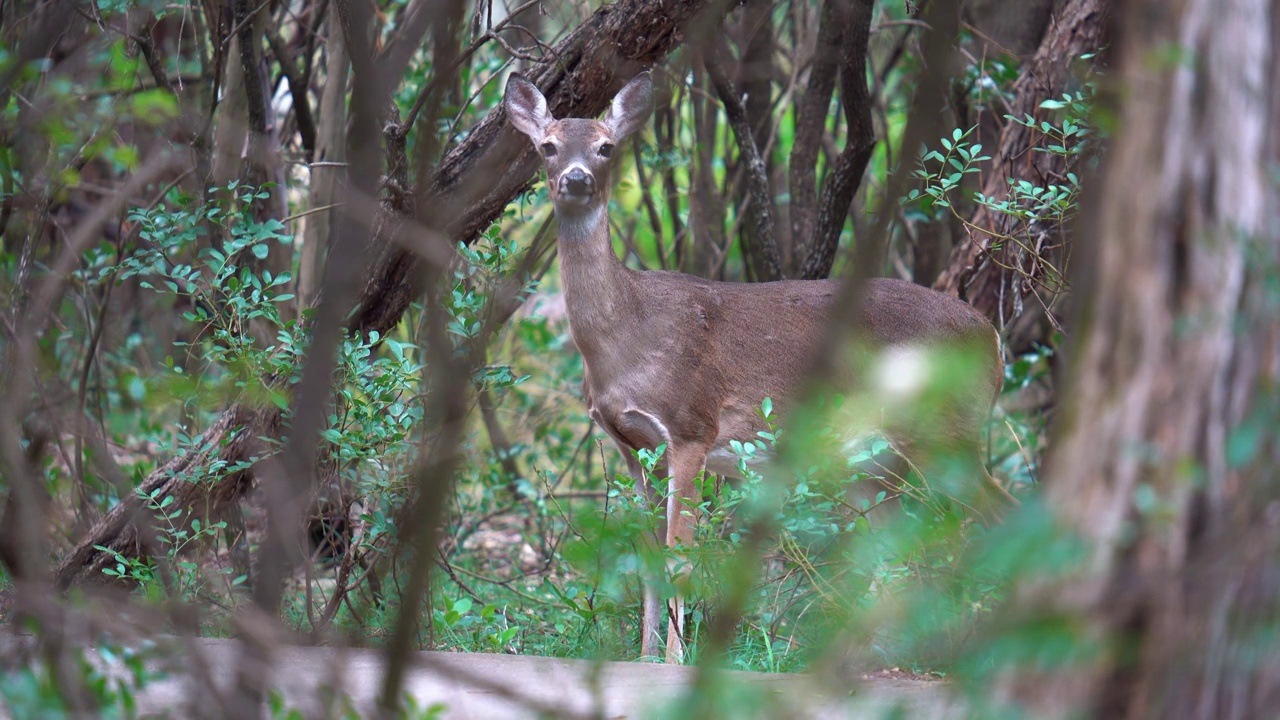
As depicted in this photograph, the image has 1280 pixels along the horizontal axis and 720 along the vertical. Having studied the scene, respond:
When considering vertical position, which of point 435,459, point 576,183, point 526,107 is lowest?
point 435,459

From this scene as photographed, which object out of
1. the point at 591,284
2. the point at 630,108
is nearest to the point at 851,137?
the point at 630,108

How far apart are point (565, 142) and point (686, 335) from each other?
114cm

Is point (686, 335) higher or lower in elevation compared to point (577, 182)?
lower

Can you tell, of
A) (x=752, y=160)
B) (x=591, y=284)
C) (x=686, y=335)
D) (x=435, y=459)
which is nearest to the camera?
(x=435, y=459)

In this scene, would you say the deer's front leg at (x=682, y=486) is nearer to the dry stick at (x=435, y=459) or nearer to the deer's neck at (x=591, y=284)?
the deer's neck at (x=591, y=284)

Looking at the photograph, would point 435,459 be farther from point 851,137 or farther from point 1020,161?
point 1020,161

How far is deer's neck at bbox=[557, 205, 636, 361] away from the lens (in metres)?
6.16

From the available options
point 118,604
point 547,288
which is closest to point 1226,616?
point 118,604

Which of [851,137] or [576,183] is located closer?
[576,183]

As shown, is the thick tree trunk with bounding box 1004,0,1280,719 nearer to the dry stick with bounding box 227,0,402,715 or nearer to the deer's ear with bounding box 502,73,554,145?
the dry stick with bounding box 227,0,402,715

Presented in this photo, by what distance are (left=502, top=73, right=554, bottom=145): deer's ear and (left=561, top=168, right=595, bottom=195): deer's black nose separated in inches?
9.3

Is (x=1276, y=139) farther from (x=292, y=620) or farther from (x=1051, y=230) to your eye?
(x=292, y=620)

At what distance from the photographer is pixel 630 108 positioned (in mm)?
6242

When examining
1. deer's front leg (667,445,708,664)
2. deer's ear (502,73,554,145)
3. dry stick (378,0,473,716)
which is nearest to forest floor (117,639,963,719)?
dry stick (378,0,473,716)
